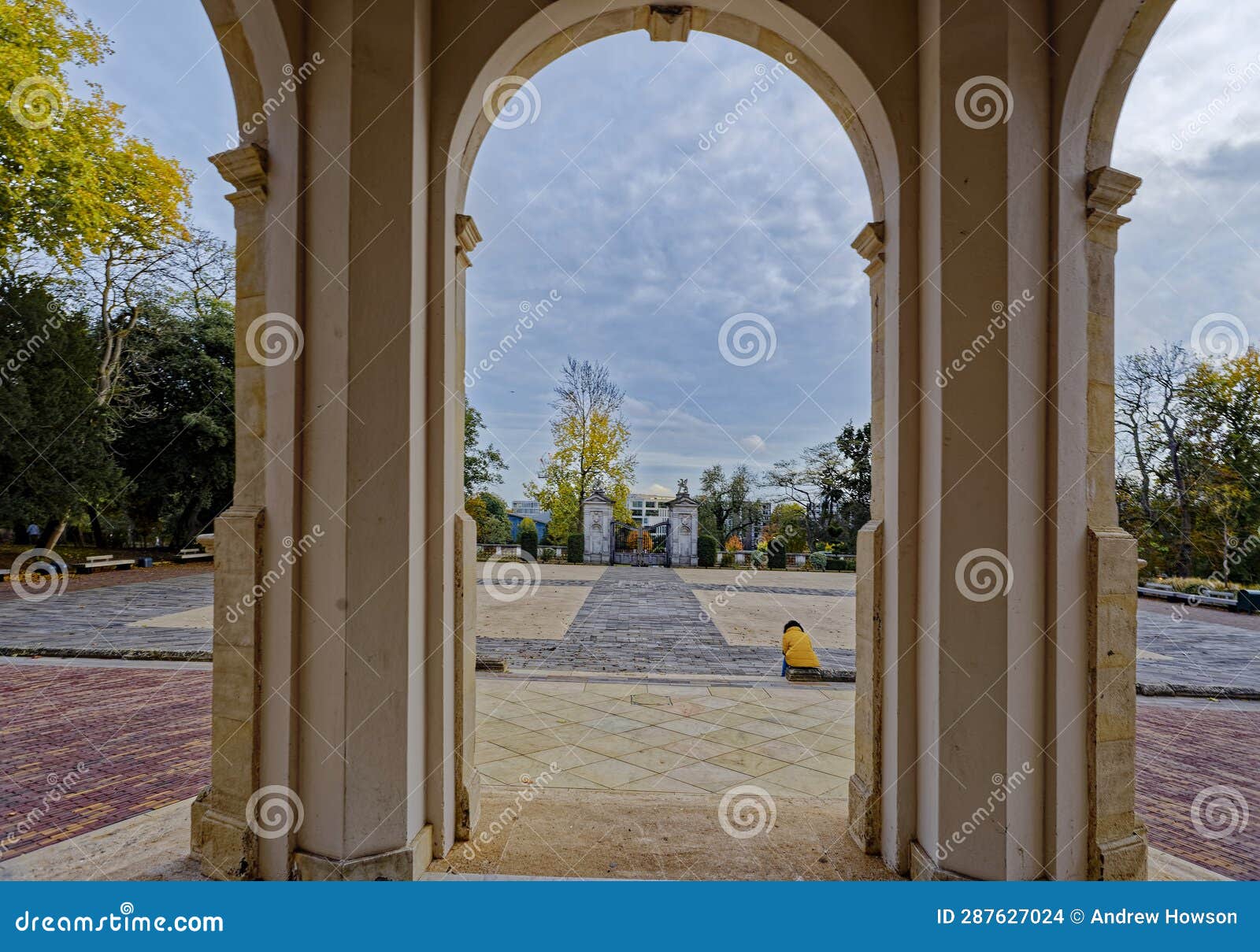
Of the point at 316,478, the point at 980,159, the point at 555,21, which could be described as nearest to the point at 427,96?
the point at 555,21

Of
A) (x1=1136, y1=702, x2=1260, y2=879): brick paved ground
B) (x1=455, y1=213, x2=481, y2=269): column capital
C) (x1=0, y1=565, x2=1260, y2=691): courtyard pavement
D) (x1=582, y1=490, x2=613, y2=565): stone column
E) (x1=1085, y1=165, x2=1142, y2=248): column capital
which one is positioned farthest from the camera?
(x1=582, y1=490, x2=613, y2=565): stone column

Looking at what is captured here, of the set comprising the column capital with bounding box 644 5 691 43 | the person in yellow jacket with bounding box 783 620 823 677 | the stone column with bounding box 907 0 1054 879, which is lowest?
the person in yellow jacket with bounding box 783 620 823 677

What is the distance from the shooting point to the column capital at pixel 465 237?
3486 millimetres

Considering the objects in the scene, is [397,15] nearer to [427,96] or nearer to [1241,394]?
[427,96]

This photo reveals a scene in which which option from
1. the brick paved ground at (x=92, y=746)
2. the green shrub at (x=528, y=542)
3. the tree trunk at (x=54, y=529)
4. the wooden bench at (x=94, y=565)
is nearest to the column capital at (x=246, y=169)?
the brick paved ground at (x=92, y=746)

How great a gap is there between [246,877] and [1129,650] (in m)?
4.18

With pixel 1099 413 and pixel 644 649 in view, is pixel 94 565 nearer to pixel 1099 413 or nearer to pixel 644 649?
pixel 644 649

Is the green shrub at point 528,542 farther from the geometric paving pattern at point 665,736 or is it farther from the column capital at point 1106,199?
the column capital at point 1106,199

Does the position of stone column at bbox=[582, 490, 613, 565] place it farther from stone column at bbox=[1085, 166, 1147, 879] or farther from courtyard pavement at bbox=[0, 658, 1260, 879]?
stone column at bbox=[1085, 166, 1147, 879]

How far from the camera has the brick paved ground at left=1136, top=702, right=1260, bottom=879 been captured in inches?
147

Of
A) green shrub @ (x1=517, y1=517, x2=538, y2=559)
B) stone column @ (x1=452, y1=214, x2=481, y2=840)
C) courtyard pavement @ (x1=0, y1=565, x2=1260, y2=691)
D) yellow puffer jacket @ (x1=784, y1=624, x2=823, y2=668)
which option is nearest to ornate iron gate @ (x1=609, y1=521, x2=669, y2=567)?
green shrub @ (x1=517, y1=517, x2=538, y2=559)

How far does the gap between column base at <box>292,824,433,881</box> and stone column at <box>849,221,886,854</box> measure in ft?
7.43

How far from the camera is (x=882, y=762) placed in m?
3.36

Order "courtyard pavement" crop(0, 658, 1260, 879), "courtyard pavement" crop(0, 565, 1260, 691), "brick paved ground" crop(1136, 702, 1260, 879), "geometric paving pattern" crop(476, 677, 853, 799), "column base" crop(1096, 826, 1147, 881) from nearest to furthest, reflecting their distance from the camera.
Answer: "column base" crop(1096, 826, 1147, 881) → "brick paved ground" crop(1136, 702, 1260, 879) → "courtyard pavement" crop(0, 658, 1260, 879) → "geometric paving pattern" crop(476, 677, 853, 799) → "courtyard pavement" crop(0, 565, 1260, 691)
